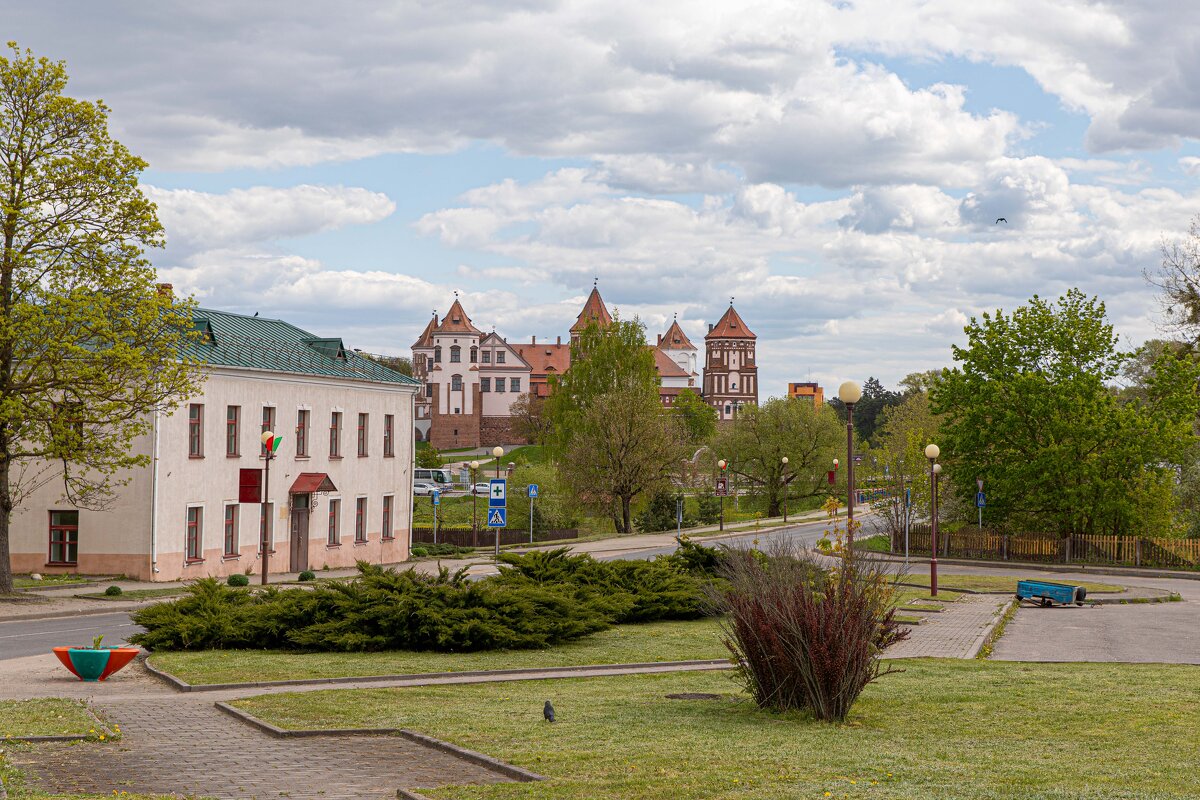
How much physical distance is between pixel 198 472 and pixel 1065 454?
3167 centimetres

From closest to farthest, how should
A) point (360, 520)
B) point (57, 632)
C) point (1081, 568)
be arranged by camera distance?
point (57, 632), point (1081, 568), point (360, 520)

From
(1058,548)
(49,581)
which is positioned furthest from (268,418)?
(1058,548)

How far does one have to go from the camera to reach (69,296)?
28.3m

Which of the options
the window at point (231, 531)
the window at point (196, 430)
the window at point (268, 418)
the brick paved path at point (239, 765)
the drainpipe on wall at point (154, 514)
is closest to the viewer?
the brick paved path at point (239, 765)

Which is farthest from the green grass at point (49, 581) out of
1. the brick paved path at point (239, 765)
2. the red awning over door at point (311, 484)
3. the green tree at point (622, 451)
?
the green tree at point (622, 451)

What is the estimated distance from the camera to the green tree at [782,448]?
8238cm

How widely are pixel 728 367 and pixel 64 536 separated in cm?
13520

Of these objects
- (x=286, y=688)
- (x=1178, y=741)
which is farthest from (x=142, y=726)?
(x=1178, y=741)

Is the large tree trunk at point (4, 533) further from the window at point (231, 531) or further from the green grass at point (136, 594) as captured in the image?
the window at point (231, 531)

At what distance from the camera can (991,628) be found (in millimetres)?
25141

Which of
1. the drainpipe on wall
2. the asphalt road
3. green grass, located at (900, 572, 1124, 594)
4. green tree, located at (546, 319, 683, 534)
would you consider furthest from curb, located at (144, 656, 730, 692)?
green tree, located at (546, 319, 683, 534)

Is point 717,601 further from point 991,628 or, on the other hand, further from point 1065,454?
point 1065,454

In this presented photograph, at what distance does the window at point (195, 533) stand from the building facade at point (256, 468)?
1.5 inches

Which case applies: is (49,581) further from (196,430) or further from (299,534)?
(299,534)
